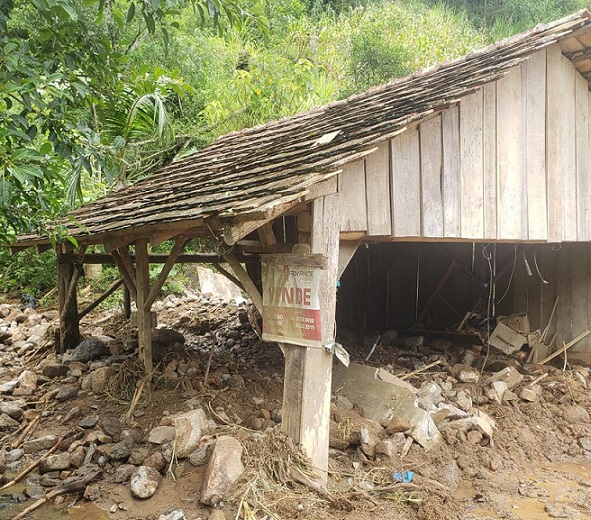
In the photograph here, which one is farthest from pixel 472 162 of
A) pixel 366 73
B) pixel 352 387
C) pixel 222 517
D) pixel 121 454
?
pixel 366 73

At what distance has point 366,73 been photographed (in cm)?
1559

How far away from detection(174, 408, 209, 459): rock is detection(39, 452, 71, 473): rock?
1285 millimetres

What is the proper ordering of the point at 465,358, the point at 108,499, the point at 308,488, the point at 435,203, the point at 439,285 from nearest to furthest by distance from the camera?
the point at 308,488, the point at 108,499, the point at 435,203, the point at 465,358, the point at 439,285

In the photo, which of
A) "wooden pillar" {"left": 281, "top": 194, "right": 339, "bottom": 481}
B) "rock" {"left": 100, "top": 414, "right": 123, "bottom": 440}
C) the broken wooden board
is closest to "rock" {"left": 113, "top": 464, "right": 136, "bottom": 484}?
"rock" {"left": 100, "top": 414, "right": 123, "bottom": 440}

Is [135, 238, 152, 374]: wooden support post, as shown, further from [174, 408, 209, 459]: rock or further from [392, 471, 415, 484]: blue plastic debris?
[392, 471, 415, 484]: blue plastic debris

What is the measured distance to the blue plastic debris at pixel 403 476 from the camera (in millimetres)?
4547

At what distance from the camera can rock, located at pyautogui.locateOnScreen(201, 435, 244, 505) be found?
13.0ft

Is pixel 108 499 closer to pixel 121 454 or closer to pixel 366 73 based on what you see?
pixel 121 454

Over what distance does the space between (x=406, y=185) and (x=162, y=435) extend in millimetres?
3246

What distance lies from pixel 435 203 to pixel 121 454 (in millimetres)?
3799

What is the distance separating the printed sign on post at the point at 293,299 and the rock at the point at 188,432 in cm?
115

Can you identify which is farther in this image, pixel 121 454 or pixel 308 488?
pixel 121 454

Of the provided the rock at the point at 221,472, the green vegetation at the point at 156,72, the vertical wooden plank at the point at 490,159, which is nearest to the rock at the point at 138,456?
the rock at the point at 221,472

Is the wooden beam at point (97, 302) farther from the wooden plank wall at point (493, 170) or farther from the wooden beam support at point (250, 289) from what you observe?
the wooden plank wall at point (493, 170)
